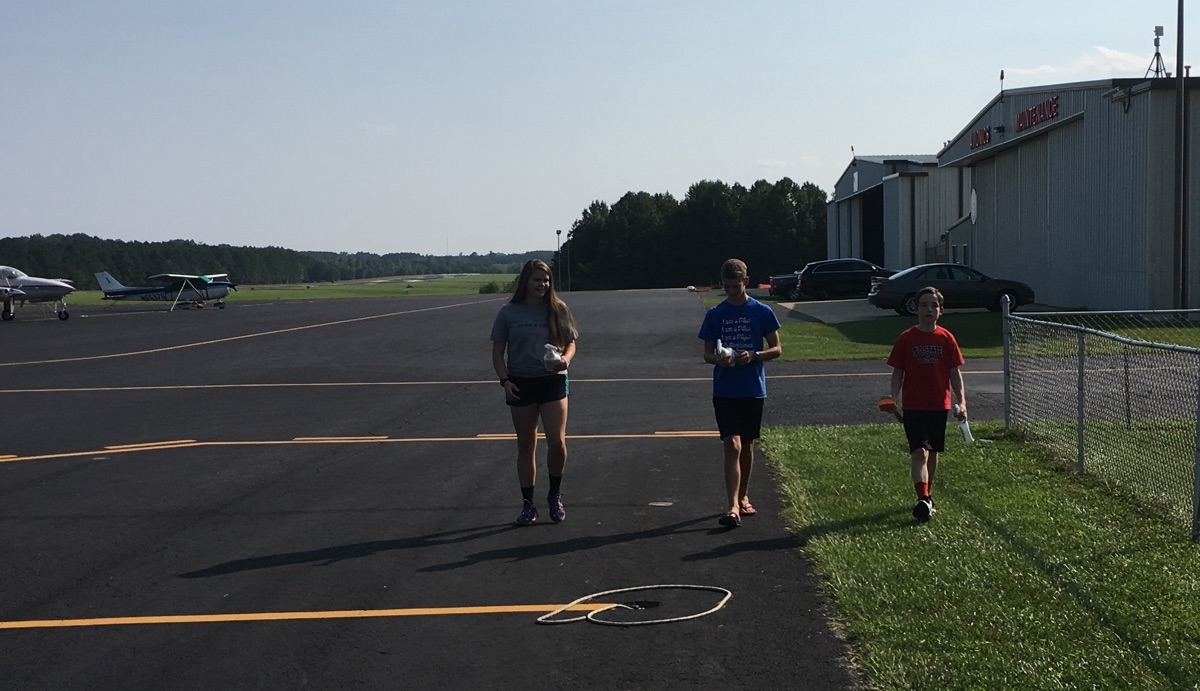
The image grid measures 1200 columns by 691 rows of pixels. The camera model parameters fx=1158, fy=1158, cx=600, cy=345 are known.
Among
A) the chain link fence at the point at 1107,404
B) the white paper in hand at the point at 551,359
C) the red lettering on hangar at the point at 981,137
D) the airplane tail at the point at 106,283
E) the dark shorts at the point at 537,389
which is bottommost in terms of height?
the chain link fence at the point at 1107,404

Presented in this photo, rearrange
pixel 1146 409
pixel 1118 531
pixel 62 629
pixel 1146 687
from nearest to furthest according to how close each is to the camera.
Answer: pixel 1146 687, pixel 62 629, pixel 1118 531, pixel 1146 409

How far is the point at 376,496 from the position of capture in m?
9.04

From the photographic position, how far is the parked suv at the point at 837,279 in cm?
4459

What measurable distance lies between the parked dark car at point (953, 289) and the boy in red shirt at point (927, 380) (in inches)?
900

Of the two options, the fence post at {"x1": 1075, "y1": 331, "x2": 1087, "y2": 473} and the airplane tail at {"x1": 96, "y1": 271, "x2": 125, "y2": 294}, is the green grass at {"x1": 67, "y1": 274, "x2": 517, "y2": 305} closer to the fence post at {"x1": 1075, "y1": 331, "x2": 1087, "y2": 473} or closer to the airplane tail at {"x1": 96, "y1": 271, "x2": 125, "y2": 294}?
the airplane tail at {"x1": 96, "y1": 271, "x2": 125, "y2": 294}

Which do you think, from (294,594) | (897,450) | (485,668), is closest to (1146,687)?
(485,668)

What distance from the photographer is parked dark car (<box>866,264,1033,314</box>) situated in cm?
3052

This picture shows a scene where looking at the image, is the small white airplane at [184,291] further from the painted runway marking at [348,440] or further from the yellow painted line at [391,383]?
the painted runway marking at [348,440]

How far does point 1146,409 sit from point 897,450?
7.35 ft

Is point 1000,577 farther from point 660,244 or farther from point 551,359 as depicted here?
point 660,244

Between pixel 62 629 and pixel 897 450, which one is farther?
pixel 897 450

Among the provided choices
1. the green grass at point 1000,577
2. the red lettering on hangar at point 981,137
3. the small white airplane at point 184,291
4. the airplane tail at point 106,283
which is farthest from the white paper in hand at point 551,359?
the airplane tail at point 106,283

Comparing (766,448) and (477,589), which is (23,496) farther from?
(766,448)

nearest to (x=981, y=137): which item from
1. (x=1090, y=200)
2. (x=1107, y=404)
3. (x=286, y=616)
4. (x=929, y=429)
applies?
(x=1090, y=200)
